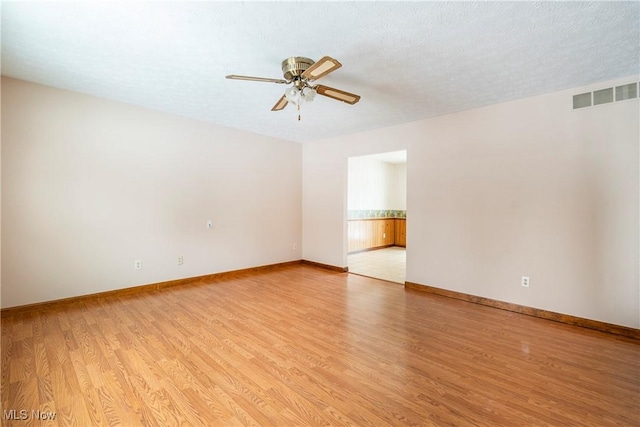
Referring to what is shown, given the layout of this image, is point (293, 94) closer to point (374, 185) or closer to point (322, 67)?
point (322, 67)

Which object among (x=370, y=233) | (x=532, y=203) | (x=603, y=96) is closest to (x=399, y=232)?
(x=370, y=233)

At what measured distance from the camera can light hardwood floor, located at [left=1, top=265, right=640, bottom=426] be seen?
164cm

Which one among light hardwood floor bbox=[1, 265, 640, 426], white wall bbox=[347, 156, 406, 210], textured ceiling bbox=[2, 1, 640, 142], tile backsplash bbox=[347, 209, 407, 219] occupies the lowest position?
light hardwood floor bbox=[1, 265, 640, 426]

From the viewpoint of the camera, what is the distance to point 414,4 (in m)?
1.81

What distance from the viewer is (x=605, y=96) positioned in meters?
2.81

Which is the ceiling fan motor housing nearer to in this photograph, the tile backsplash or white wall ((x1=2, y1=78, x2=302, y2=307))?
white wall ((x1=2, y1=78, x2=302, y2=307))

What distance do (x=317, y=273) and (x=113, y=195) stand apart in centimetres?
334

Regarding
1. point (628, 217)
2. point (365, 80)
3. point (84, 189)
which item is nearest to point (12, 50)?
point (84, 189)

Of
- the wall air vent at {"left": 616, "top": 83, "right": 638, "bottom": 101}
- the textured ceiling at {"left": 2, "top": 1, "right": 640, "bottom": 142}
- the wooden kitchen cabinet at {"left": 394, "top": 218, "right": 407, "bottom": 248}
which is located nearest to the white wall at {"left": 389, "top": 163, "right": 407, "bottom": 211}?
the wooden kitchen cabinet at {"left": 394, "top": 218, "right": 407, "bottom": 248}

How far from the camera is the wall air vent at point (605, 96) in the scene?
269cm

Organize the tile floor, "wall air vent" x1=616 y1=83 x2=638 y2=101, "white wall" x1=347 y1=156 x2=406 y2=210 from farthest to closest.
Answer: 1. "white wall" x1=347 y1=156 x2=406 y2=210
2. the tile floor
3. "wall air vent" x1=616 y1=83 x2=638 y2=101

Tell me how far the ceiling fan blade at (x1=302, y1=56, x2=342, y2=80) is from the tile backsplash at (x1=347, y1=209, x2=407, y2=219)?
4.90 meters

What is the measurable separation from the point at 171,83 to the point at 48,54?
3.23 ft

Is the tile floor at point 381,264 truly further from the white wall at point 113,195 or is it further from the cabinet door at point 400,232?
the white wall at point 113,195
